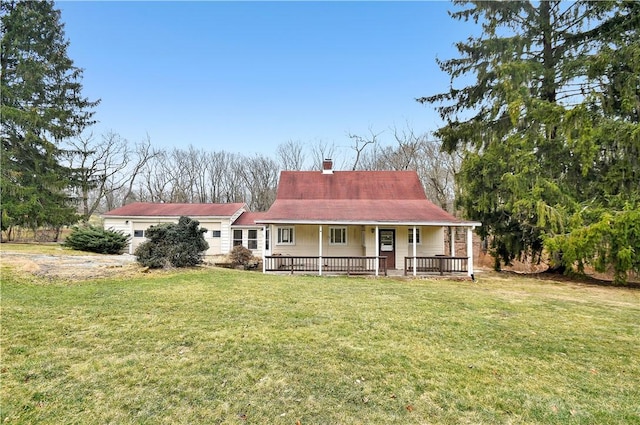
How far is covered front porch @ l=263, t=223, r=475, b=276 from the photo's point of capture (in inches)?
491

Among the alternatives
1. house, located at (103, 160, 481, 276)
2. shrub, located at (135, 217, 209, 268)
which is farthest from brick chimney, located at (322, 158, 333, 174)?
shrub, located at (135, 217, 209, 268)

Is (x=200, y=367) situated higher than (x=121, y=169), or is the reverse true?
(x=121, y=169)

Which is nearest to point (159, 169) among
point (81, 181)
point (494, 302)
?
point (81, 181)

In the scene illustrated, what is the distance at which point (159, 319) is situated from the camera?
218 inches

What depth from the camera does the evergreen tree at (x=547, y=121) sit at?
1096cm

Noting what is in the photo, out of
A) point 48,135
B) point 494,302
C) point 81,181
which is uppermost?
point 48,135

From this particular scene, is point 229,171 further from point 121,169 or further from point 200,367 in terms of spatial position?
point 200,367

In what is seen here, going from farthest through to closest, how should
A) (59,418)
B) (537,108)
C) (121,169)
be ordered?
1. (121,169)
2. (537,108)
3. (59,418)

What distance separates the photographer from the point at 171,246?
11.3 meters

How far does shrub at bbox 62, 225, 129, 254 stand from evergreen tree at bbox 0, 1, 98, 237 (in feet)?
14.1

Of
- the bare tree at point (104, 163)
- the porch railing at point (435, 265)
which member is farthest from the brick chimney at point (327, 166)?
the bare tree at point (104, 163)

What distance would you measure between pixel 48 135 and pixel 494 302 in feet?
84.6

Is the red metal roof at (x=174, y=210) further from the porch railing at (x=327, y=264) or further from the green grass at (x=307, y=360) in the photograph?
the green grass at (x=307, y=360)

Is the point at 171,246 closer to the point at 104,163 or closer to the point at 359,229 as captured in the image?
the point at 359,229
